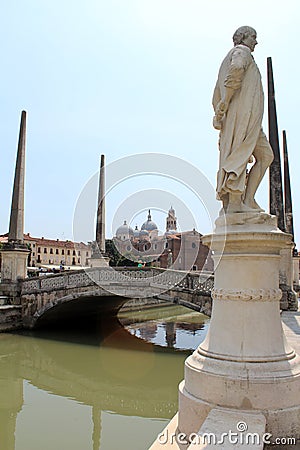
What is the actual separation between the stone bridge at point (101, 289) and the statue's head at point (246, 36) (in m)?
8.31

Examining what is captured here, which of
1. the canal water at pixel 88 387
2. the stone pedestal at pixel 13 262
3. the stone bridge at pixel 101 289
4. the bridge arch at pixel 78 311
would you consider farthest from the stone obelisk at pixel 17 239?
the canal water at pixel 88 387

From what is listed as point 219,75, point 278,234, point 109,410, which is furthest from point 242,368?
point 109,410

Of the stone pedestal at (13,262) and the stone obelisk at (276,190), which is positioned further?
the stone pedestal at (13,262)

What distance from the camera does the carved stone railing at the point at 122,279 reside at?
40.4 ft

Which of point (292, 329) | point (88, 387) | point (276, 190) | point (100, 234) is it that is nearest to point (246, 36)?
point (292, 329)

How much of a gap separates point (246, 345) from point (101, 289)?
11.3m

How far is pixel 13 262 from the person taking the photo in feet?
50.0

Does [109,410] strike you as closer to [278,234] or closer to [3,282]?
[278,234]

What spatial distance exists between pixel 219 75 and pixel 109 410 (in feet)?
20.0

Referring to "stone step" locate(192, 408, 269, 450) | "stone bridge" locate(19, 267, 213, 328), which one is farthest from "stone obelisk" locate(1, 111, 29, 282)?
"stone step" locate(192, 408, 269, 450)

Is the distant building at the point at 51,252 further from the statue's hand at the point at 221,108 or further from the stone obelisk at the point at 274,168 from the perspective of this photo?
the statue's hand at the point at 221,108

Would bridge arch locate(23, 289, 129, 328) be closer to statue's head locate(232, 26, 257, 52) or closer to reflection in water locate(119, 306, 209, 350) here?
reflection in water locate(119, 306, 209, 350)

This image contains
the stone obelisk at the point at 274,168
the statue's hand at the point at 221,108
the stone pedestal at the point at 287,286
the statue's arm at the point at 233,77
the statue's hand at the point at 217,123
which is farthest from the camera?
the stone obelisk at the point at 274,168

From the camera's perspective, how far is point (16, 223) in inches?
612
